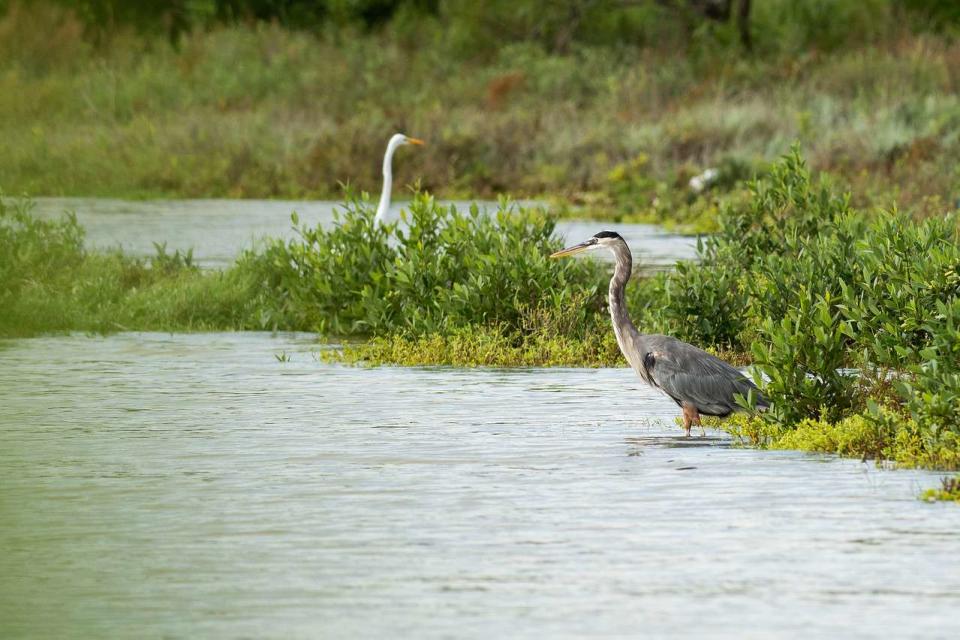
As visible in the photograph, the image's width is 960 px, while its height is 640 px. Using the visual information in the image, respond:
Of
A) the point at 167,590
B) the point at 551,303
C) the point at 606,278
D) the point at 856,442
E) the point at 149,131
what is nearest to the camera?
the point at 167,590

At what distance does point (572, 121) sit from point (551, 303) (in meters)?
19.3

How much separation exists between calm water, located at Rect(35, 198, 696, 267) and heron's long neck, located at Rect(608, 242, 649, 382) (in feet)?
29.2

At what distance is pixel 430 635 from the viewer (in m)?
6.97

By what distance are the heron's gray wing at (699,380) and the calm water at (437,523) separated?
1.05 ft

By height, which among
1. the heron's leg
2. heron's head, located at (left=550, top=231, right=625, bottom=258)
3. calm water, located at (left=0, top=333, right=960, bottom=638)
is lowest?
calm water, located at (left=0, top=333, right=960, bottom=638)

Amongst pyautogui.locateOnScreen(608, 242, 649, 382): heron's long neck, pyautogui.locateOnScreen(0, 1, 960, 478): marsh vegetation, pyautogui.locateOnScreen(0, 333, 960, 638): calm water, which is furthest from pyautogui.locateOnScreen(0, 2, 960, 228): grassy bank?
pyautogui.locateOnScreen(0, 333, 960, 638): calm water

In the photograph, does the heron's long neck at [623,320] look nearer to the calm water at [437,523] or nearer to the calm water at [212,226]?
the calm water at [437,523]

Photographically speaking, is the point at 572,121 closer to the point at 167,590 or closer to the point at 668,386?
the point at 668,386

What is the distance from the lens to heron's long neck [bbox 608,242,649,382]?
12.0 metres

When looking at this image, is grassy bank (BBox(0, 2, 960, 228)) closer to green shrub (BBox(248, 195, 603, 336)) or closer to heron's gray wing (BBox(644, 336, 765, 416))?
green shrub (BBox(248, 195, 603, 336))

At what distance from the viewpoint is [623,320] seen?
12289 millimetres

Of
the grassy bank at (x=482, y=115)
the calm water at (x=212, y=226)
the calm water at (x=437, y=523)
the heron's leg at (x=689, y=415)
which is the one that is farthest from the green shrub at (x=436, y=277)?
the grassy bank at (x=482, y=115)

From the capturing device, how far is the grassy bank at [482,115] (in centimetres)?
2972

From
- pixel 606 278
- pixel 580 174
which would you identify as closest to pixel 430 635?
pixel 606 278
